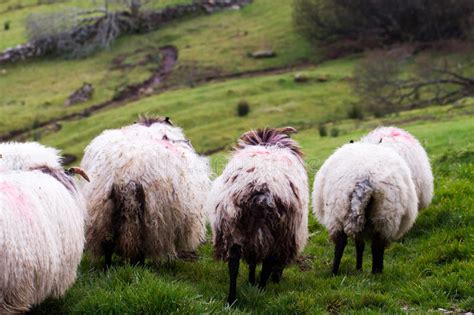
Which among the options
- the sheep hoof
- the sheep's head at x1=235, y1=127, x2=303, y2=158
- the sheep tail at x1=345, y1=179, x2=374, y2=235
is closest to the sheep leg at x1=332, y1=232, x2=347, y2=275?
the sheep tail at x1=345, y1=179, x2=374, y2=235

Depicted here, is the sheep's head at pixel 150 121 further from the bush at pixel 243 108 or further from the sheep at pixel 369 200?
the bush at pixel 243 108

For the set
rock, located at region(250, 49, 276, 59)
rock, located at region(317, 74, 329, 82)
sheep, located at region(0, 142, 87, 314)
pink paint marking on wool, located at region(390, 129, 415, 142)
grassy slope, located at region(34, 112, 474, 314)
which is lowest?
rock, located at region(317, 74, 329, 82)

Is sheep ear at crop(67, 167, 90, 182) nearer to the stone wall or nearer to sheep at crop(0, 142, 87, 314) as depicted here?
sheep at crop(0, 142, 87, 314)

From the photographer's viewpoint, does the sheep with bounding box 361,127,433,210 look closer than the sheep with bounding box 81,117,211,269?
No

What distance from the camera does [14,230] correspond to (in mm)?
5289

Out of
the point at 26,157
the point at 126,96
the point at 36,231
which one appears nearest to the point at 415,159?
the point at 26,157

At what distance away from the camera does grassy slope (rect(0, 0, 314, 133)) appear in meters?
41.7

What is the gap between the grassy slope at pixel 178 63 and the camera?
137 feet

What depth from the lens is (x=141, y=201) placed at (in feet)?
23.9

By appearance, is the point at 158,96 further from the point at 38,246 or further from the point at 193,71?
the point at 38,246

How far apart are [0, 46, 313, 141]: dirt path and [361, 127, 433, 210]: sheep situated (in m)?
30.2

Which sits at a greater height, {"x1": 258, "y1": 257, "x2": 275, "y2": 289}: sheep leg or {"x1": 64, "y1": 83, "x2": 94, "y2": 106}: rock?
{"x1": 258, "y1": 257, "x2": 275, "y2": 289}: sheep leg

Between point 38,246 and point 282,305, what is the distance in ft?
8.39

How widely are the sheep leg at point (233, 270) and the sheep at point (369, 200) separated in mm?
1791
